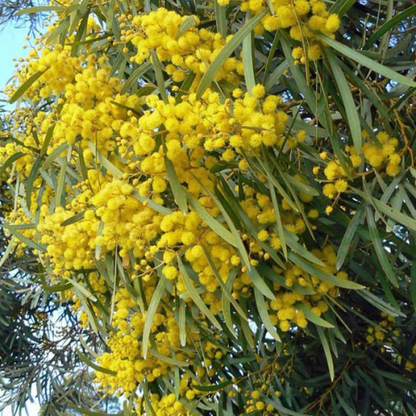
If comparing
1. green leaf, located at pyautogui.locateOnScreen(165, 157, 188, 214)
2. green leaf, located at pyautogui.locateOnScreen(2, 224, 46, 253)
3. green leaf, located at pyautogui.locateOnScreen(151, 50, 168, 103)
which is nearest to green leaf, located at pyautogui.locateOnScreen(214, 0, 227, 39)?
green leaf, located at pyautogui.locateOnScreen(151, 50, 168, 103)

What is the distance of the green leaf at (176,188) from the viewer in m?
0.85

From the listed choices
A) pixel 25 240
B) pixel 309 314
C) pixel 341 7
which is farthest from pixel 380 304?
pixel 25 240

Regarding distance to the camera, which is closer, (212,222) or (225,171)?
(212,222)

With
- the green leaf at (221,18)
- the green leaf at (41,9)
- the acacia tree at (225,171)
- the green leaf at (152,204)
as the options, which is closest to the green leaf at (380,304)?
the acacia tree at (225,171)

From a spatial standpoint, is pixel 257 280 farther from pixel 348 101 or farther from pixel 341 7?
pixel 341 7

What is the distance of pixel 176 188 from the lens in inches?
33.6

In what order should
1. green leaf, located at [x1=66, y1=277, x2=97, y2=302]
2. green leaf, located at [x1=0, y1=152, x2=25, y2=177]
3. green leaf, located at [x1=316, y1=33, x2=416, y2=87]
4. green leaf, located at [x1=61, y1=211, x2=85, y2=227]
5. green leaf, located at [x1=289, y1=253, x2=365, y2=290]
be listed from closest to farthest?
green leaf, located at [x1=316, y1=33, x2=416, y2=87] → green leaf, located at [x1=289, y1=253, x2=365, y2=290] → green leaf, located at [x1=61, y1=211, x2=85, y2=227] → green leaf, located at [x1=66, y1=277, x2=97, y2=302] → green leaf, located at [x1=0, y1=152, x2=25, y2=177]

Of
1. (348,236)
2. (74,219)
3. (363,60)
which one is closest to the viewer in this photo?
(363,60)

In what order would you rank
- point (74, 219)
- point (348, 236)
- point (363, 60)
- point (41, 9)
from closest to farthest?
point (363, 60), point (348, 236), point (74, 219), point (41, 9)

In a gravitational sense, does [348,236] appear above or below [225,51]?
below

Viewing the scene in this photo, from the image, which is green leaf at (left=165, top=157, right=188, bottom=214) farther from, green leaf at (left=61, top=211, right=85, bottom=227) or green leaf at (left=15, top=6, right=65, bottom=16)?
green leaf at (left=15, top=6, right=65, bottom=16)

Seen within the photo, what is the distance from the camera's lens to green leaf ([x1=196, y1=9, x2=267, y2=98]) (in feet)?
2.75

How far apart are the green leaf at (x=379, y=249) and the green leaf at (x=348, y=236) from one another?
0.02m

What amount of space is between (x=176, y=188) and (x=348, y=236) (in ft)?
0.87
